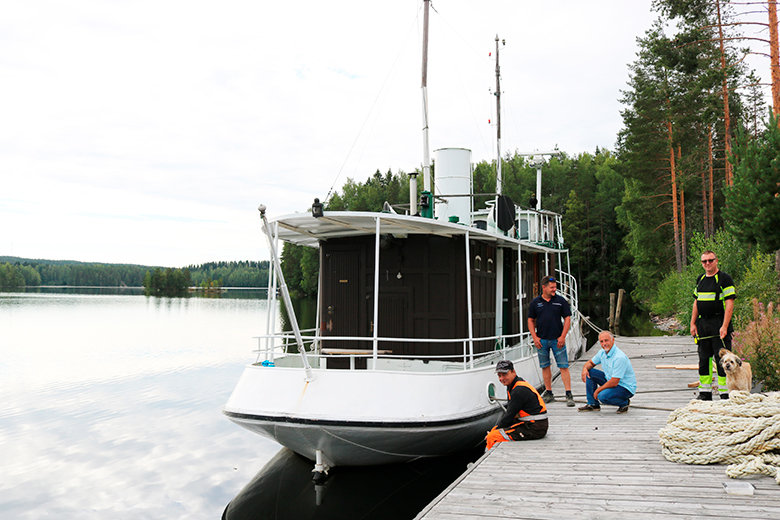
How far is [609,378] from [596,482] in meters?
2.80

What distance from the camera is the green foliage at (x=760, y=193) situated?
41.1ft

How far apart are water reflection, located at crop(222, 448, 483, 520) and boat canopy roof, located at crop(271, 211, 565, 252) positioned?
330cm

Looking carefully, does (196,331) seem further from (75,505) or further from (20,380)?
(75,505)

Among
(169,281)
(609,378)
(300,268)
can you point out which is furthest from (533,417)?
(169,281)

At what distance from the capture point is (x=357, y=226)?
7.70 metres

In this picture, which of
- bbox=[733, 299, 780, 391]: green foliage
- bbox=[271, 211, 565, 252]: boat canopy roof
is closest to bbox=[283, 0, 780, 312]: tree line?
bbox=[733, 299, 780, 391]: green foliage

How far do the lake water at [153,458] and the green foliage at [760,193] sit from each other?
29.4 ft

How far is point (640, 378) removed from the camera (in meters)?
10.6

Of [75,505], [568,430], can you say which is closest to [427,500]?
[568,430]

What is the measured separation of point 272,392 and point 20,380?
47.0ft

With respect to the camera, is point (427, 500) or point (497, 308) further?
point (497, 308)

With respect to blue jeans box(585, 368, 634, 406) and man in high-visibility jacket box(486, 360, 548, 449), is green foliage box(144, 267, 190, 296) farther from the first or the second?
man in high-visibility jacket box(486, 360, 548, 449)

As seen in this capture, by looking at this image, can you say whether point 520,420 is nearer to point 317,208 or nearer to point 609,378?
point 609,378

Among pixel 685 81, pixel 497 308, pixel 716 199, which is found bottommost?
pixel 497 308
